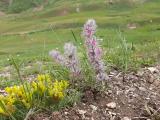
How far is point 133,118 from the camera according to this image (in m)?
6.02

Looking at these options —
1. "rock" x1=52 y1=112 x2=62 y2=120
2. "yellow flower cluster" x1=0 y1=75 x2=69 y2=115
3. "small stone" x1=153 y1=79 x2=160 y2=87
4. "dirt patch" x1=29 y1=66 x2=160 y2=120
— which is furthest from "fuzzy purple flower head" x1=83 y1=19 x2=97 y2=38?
"small stone" x1=153 y1=79 x2=160 y2=87

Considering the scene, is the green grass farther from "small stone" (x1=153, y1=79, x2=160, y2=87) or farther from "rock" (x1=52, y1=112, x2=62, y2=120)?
"rock" (x1=52, y1=112, x2=62, y2=120)

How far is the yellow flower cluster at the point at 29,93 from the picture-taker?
5.46 meters

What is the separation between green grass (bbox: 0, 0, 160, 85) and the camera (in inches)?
592

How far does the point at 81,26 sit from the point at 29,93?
36.2 metres

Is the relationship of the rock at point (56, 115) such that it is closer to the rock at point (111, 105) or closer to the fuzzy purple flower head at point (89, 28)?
the rock at point (111, 105)

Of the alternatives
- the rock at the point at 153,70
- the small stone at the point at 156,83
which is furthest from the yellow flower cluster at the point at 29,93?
the rock at the point at 153,70

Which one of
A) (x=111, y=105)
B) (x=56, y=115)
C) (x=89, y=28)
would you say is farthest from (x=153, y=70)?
(x=56, y=115)

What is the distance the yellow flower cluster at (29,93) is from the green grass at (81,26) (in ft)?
5.99

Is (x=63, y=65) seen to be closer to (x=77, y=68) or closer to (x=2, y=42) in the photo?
(x=77, y=68)

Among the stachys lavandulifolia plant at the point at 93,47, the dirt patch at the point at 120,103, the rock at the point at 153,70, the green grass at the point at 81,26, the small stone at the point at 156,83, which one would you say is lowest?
the green grass at the point at 81,26

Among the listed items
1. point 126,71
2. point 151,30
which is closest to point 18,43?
point 151,30

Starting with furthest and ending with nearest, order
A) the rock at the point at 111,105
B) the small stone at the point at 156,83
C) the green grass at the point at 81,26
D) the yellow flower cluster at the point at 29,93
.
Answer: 1. the green grass at the point at 81,26
2. the small stone at the point at 156,83
3. the rock at the point at 111,105
4. the yellow flower cluster at the point at 29,93

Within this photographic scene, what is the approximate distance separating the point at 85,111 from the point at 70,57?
0.62 metres
